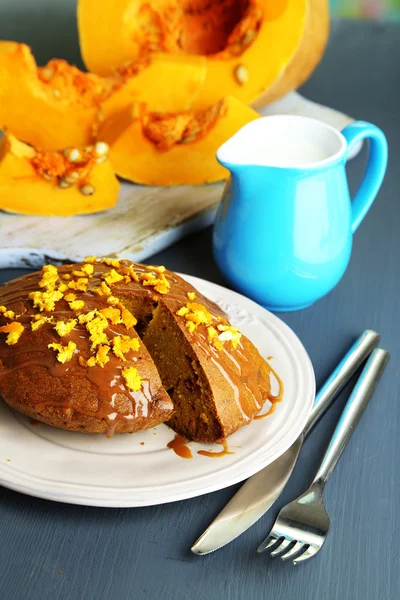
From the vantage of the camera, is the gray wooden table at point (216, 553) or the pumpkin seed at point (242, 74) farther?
the pumpkin seed at point (242, 74)

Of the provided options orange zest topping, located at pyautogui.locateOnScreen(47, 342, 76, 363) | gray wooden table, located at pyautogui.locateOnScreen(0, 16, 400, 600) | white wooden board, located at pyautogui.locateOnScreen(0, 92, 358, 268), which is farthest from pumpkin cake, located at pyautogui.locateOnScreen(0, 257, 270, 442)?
white wooden board, located at pyautogui.locateOnScreen(0, 92, 358, 268)

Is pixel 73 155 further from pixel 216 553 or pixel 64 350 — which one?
pixel 216 553

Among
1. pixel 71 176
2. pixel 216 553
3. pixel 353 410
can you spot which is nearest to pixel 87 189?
pixel 71 176

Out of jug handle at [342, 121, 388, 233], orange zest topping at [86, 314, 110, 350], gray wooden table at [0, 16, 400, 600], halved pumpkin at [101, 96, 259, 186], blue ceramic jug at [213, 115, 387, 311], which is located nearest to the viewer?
gray wooden table at [0, 16, 400, 600]

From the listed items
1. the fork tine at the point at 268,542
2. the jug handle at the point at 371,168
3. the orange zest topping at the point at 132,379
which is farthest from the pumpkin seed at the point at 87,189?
the fork tine at the point at 268,542

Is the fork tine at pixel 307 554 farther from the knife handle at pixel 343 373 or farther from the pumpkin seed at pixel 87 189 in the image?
the pumpkin seed at pixel 87 189

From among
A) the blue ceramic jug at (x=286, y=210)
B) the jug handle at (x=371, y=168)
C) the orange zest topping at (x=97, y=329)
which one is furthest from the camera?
the jug handle at (x=371, y=168)

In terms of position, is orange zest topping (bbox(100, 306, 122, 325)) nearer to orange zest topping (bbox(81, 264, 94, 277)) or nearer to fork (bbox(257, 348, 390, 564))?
orange zest topping (bbox(81, 264, 94, 277))

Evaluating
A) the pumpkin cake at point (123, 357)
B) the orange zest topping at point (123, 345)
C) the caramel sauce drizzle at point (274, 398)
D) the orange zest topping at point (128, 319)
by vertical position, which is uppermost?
the orange zest topping at point (128, 319)
